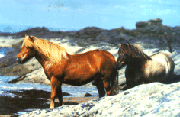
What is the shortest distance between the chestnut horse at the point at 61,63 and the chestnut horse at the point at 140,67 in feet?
1.42

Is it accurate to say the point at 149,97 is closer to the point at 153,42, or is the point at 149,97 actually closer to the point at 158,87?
the point at 158,87

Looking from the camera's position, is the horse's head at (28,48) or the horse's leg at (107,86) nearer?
the horse's head at (28,48)

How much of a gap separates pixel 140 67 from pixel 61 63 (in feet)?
4.51

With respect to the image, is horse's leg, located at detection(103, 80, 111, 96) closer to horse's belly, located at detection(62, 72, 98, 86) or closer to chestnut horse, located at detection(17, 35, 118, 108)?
chestnut horse, located at detection(17, 35, 118, 108)

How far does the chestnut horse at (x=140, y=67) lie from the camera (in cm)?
322

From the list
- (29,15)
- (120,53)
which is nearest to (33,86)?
(29,15)

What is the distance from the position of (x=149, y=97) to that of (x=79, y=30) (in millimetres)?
2398

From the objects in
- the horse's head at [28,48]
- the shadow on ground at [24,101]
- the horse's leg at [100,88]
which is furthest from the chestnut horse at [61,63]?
the shadow on ground at [24,101]

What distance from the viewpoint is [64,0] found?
12.0ft

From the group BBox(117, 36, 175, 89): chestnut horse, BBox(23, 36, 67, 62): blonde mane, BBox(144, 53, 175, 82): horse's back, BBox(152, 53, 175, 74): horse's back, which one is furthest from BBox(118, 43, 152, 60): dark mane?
BBox(23, 36, 67, 62): blonde mane

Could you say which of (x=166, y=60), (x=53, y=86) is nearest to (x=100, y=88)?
(x=53, y=86)

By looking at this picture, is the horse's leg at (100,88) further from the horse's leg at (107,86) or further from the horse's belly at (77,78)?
the horse's belly at (77,78)

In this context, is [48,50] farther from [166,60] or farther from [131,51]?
[166,60]

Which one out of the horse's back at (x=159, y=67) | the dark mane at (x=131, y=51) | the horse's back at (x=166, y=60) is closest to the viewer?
the dark mane at (x=131, y=51)
